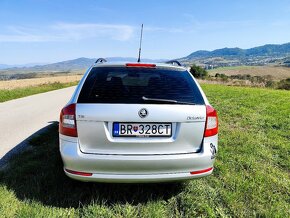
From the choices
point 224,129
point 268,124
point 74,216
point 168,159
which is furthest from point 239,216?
point 268,124

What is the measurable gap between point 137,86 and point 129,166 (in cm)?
94

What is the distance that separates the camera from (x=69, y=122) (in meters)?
3.18

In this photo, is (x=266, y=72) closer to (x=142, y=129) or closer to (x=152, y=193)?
(x=152, y=193)

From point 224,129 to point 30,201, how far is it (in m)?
5.82

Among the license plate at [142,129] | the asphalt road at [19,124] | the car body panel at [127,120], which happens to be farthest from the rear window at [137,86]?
the asphalt road at [19,124]

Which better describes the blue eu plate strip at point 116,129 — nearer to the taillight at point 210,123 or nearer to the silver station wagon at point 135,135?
the silver station wagon at point 135,135

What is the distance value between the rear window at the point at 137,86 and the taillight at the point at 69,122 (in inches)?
6.2

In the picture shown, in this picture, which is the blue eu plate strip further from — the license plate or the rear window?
the rear window

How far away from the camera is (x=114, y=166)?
3070 millimetres

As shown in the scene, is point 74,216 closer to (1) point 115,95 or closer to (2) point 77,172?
(2) point 77,172

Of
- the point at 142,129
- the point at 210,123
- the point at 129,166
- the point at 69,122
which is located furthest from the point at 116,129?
the point at 210,123

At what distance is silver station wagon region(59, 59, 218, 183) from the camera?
3.09 m

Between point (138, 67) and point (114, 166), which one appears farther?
point (138, 67)

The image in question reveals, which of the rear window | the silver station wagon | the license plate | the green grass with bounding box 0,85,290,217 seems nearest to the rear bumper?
the silver station wagon
